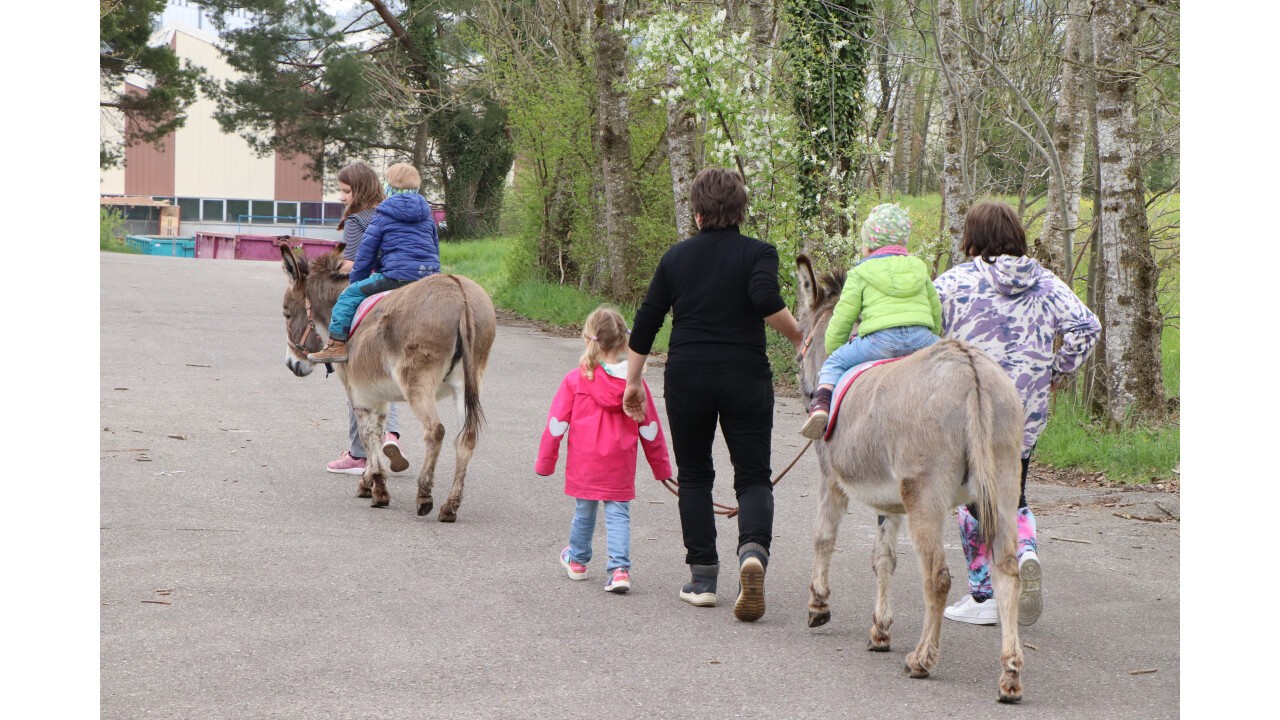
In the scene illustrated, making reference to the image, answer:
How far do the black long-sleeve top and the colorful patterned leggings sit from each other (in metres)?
1.19

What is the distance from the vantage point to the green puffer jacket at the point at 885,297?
5.46m

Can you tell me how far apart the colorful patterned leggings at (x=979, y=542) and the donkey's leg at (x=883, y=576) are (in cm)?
42

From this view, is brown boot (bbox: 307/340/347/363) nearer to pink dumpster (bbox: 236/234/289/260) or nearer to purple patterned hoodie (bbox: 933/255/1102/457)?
purple patterned hoodie (bbox: 933/255/1102/457)

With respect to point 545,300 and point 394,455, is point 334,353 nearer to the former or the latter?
point 394,455

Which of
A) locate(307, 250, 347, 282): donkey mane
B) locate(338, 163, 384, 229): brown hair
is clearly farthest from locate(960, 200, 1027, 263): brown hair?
locate(307, 250, 347, 282): donkey mane

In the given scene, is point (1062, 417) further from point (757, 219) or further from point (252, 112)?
point (252, 112)

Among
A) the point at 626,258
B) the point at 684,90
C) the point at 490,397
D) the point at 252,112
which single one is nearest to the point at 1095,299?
the point at 684,90

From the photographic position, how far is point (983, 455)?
4668 millimetres

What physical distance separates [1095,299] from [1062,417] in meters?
1.57

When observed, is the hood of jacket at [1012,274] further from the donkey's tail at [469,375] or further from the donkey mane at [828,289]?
the donkey's tail at [469,375]

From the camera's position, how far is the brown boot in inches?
328

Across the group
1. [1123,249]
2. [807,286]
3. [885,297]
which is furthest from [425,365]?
[1123,249]

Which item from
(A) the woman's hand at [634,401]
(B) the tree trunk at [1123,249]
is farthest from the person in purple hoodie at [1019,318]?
(B) the tree trunk at [1123,249]

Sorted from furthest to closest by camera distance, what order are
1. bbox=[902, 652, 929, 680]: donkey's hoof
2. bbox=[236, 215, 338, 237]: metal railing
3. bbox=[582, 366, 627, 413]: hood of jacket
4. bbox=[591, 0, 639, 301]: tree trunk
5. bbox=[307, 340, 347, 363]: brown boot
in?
bbox=[236, 215, 338, 237]: metal railing → bbox=[591, 0, 639, 301]: tree trunk → bbox=[307, 340, 347, 363]: brown boot → bbox=[582, 366, 627, 413]: hood of jacket → bbox=[902, 652, 929, 680]: donkey's hoof
